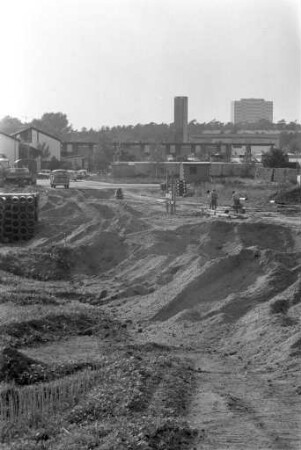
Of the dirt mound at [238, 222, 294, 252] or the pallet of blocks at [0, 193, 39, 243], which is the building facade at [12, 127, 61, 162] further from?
the dirt mound at [238, 222, 294, 252]

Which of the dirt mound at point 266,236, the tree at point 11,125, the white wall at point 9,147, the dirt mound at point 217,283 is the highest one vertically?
the tree at point 11,125

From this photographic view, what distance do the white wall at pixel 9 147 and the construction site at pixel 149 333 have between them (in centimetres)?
5343

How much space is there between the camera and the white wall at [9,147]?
7888 centimetres

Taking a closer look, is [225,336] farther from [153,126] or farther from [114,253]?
[153,126]

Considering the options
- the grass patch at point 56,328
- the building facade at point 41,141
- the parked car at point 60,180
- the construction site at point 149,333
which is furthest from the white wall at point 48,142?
the grass patch at point 56,328

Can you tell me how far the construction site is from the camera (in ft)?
26.0

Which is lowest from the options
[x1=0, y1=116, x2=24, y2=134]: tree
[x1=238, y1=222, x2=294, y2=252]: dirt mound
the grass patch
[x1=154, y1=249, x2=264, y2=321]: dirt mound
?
the grass patch

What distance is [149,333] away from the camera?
45.3 ft

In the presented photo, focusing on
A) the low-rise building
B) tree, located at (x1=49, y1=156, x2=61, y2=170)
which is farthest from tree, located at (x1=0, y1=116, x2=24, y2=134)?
tree, located at (x1=49, y1=156, x2=61, y2=170)

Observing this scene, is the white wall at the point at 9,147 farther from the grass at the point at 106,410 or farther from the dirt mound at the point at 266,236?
the grass at the point at 106,410

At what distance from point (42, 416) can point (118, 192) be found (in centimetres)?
2970

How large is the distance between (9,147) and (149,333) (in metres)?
67.5

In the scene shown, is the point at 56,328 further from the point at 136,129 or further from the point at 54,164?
the point at 136,129

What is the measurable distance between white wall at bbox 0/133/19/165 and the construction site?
53431mm
